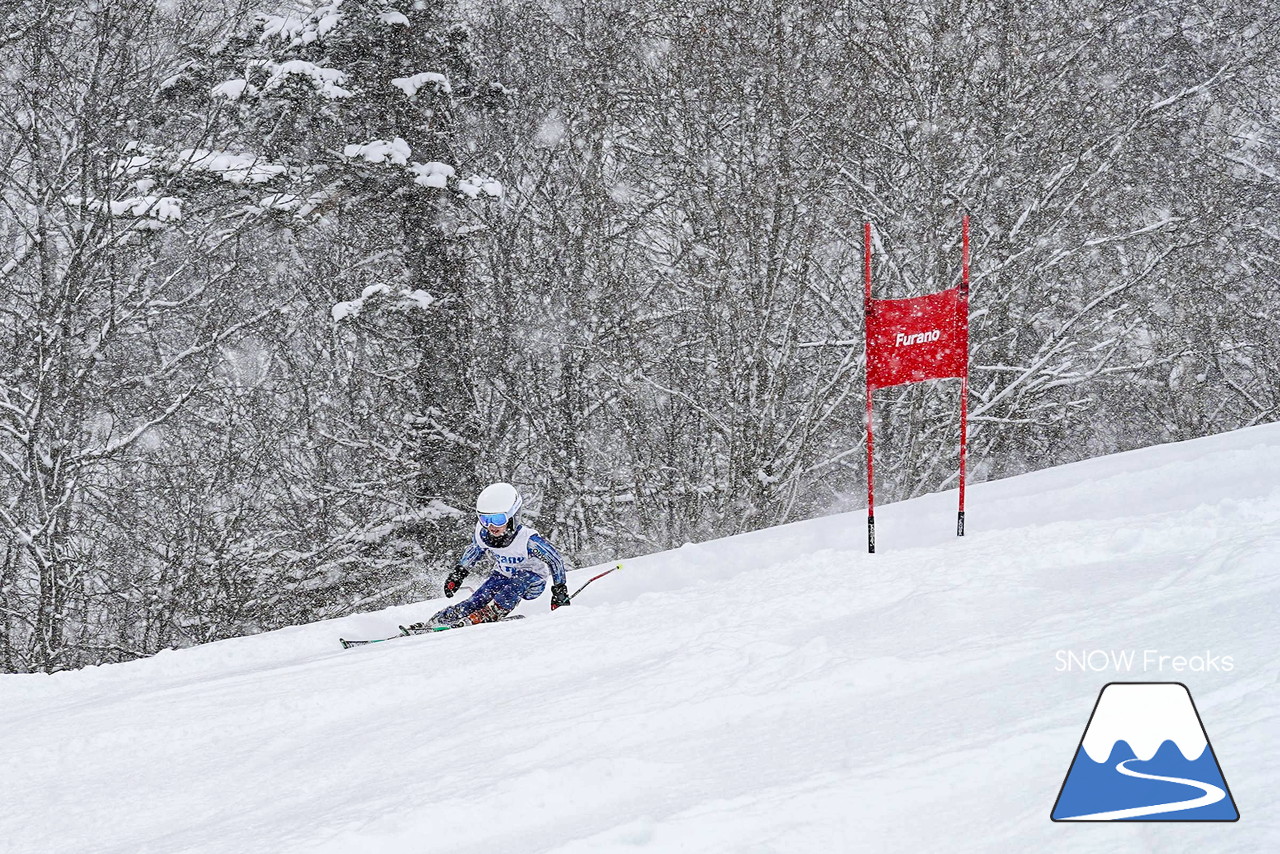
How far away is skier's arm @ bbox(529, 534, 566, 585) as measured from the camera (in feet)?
25.7

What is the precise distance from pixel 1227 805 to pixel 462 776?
8.58 ft

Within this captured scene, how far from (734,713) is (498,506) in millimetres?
4113

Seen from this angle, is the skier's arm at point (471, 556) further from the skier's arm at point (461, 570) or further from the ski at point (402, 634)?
the ski at point (402, 634)

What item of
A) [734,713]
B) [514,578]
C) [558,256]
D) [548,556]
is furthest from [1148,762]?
[558,256]

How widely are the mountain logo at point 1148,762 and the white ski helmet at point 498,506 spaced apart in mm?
5868

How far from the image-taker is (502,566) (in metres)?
8.22

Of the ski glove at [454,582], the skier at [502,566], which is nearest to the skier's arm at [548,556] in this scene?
the skier at [502,566]

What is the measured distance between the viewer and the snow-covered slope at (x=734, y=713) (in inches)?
123

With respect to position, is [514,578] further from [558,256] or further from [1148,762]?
[558,256]

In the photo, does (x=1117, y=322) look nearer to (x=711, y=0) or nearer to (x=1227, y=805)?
(x=711, y=0)

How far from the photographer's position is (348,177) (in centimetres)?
1333

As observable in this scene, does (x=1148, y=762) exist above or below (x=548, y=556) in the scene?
above

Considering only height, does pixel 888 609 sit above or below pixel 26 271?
below

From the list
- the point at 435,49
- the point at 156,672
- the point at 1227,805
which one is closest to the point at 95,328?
the point at 435,49
